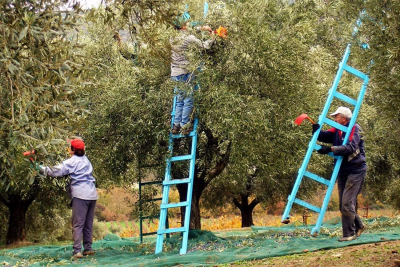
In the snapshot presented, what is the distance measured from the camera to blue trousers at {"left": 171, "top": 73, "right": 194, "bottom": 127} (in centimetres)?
1137

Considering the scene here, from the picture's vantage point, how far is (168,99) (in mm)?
12125

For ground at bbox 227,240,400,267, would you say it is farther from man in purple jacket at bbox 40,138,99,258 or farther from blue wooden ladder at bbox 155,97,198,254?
man in purple jacket at bbox 40,138,99,258

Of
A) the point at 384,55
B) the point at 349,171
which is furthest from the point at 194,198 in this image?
the point at 384,55

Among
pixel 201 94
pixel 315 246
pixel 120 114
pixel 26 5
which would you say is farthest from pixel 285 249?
pixel 26 5

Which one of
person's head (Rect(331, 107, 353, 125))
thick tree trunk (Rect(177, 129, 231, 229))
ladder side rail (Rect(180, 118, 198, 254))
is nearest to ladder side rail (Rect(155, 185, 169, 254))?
ladder side rail (Rect(180, 118, 198, 254))

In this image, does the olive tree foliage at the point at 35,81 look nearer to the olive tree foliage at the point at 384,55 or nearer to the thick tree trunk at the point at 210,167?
the olive tree foliage at the point at 384,55

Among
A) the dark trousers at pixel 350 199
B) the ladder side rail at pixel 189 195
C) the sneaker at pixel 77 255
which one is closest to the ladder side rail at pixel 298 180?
the dark trousers at pixel 350 199

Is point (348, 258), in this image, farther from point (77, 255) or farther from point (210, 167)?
point (77, 255)

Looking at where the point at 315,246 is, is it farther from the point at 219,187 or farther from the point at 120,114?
the point at 219,187

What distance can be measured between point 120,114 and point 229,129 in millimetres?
2681

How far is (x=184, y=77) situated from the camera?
11.7 meters

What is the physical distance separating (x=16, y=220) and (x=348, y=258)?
583 inches

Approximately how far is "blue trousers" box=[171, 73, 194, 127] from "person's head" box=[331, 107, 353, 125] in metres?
2.67

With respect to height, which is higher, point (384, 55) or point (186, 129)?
point (384, 55)
